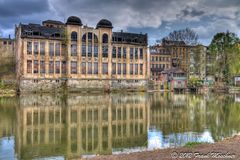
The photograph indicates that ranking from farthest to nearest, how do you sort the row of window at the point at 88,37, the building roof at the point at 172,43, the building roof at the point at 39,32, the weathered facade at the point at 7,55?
1. the building roof at the point at 172,43
2. the weathered facade at the point at 7,55
3. the row of window at the point at 88,37
4. the building roof at the point at 39,32

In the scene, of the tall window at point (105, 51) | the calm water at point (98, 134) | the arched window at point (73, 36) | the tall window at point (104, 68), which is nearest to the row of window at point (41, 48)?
the arched window at point (73, 36)

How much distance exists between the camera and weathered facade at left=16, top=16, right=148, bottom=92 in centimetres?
7356

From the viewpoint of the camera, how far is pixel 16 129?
21.9 m

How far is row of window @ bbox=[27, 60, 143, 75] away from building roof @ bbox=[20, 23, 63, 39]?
238 inches

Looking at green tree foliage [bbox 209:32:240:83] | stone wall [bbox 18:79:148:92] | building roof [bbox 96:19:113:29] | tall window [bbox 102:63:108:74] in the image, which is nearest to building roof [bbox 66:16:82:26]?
building roof [bbox 96:19:113:29]

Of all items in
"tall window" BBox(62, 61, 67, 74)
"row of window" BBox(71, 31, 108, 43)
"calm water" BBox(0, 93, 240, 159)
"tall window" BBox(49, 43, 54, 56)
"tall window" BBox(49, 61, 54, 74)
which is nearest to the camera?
"calm water" BBox(0, 93, 240, 159)

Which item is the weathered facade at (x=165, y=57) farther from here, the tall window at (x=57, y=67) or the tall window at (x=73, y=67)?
the tall window at (x=57, y=67)

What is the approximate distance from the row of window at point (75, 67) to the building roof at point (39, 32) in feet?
19.8

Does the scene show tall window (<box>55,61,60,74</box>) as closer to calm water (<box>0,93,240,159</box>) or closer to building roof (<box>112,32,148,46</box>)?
building roof (<box>112,32,148,46</box>)

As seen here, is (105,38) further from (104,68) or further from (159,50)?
(159,50)

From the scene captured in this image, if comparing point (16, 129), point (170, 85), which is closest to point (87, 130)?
point (16, 129)

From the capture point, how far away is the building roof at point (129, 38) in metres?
83.8

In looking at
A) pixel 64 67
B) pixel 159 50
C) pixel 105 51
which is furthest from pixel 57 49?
pixel 159 50

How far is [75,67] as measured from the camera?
77375 millimetres
